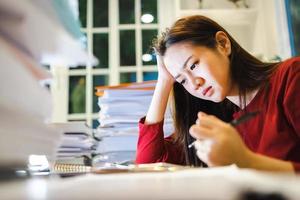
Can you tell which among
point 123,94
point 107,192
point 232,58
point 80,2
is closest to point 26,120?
point 107,192

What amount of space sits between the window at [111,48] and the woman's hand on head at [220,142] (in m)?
1.71

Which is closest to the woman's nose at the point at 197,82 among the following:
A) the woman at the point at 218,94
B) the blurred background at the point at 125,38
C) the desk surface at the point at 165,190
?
the woman at the point at 218,94

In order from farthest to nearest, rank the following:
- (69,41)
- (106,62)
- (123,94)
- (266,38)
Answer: (106,62) < (266,38) < (123,94) < (69,41)

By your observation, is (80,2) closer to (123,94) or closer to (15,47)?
(123,94)

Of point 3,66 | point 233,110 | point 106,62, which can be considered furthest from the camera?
A: point 106,62

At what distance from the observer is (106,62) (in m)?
2.27

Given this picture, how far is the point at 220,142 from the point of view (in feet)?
1.61

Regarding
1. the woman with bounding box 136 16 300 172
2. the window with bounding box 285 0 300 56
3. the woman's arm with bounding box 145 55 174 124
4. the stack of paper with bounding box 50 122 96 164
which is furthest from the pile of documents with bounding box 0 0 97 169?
the window with bounding box 285 0 300 56

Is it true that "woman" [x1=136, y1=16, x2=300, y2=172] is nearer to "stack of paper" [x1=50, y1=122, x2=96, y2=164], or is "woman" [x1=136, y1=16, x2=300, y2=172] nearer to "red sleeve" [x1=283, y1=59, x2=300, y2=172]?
"red sleeve" [x1=283, y1=59, x2=300, y2=172]

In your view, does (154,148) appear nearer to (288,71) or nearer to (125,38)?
(288,71)

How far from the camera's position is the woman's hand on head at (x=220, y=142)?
49cm

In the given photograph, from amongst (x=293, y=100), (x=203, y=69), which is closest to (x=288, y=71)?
(x=293, y=100)

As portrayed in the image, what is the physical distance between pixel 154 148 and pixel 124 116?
31 cm

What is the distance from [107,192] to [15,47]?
242 millimetres
